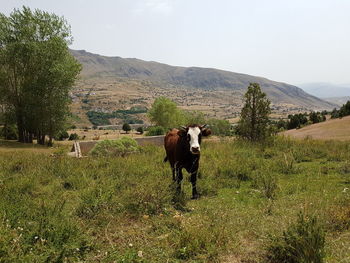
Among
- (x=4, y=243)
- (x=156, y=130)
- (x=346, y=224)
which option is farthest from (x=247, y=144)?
(x=156, y=130)

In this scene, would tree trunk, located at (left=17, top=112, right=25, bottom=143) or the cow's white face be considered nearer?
the cow's white face

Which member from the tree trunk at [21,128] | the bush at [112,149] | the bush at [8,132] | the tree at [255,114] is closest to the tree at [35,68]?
the tree trunk at [21,128]

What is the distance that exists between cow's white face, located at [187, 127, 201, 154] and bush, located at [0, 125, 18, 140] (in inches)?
1429

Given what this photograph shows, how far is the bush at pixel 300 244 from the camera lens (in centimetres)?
407

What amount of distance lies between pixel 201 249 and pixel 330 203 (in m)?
3.68

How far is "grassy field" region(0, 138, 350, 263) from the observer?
4.52 m

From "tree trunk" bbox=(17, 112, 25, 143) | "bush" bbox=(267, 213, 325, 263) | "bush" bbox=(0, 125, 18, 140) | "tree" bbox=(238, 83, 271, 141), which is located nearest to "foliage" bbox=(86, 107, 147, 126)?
"bush" bbox=(0, 125, 18, 140)

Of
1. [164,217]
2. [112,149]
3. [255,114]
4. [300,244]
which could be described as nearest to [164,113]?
[255,114]

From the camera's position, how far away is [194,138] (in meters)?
7.89

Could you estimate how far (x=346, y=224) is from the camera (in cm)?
542

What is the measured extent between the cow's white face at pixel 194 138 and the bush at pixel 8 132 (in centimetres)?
3629

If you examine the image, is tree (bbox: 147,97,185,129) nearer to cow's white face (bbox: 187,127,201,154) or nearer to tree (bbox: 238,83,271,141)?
tree (bbox: 238,83,271,141)

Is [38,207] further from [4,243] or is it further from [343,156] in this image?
[343,156]

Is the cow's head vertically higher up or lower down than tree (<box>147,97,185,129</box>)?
higher up
